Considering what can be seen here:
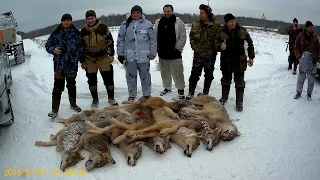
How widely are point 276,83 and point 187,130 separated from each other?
447 centimetres

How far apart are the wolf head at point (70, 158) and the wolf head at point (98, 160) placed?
0.66ft

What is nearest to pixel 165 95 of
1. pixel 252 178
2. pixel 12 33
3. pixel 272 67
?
pixel 252 178

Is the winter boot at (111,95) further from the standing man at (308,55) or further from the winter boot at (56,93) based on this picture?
the standing man at (308,55)

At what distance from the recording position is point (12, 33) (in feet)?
47.8

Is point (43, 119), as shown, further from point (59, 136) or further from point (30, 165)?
point (30, 165)

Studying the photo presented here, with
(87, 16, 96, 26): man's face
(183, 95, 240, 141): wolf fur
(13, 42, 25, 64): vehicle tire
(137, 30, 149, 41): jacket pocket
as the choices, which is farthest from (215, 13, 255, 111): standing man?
(13, 42, 25, 64): vehicle tire

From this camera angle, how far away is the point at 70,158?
4434 mm

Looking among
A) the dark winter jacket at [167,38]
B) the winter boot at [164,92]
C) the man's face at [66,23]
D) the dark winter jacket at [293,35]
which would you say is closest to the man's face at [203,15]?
the dark winter jacket at [167,38]

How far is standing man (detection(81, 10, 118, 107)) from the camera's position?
244 inches

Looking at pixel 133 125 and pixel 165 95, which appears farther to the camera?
pixel 165 95

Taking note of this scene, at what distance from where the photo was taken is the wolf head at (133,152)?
4.52 m

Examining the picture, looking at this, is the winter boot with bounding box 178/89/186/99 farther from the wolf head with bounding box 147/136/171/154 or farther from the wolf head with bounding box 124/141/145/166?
the wolf head with bounding box 124/141/145/166
